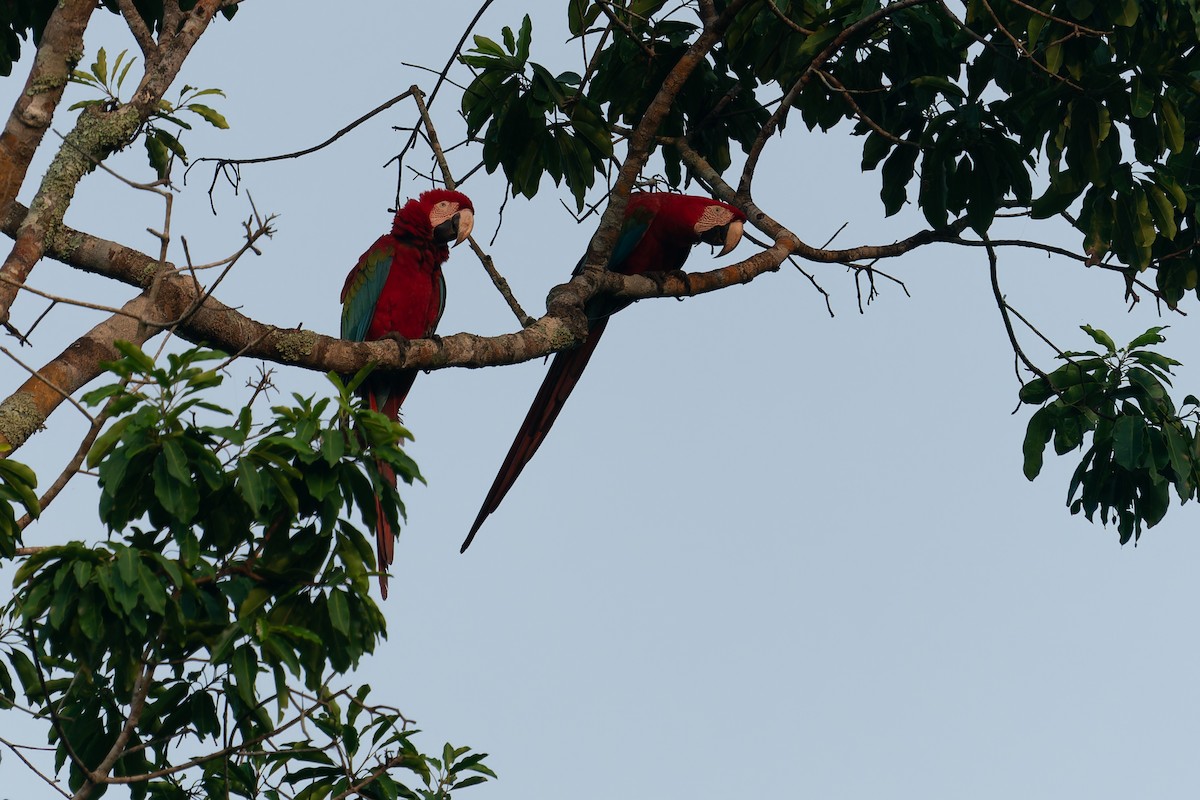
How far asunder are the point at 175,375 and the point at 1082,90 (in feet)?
8.53

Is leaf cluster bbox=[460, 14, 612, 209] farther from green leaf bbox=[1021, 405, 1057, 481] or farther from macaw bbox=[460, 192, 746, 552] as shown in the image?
green leaf bbox=[1021, 405, 1057, 481]

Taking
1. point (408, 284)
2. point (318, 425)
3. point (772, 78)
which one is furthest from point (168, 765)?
point (772, 78)

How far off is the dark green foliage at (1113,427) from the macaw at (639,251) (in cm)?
128

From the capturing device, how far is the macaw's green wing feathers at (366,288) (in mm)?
4449

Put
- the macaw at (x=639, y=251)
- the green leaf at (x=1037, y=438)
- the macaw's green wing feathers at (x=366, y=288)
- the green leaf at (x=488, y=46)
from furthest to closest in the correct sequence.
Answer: the macaw's green wing feathers at (x=366, y=288) → the macaw at (x=639, y=251) → the green leaf at (x=1037, y=438) → the green leaf at (x=488, y=46)

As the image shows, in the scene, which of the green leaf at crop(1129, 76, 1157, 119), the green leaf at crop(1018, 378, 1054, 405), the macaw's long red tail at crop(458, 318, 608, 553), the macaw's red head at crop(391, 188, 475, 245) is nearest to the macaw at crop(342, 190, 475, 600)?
the macaw's red head at crop(391, 188, 475, 245)

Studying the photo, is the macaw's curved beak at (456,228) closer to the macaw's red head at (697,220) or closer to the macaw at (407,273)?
the macaw at (407,273)

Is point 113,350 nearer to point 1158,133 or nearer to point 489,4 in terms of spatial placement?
point 489,4

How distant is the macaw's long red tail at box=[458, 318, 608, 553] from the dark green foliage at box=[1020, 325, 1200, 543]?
60.1 inches

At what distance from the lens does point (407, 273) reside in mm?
4430

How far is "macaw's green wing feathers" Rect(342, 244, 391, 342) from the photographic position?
175 inches

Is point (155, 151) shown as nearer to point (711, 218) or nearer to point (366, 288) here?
point (366, 288)

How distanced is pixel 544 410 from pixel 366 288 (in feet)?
2.58

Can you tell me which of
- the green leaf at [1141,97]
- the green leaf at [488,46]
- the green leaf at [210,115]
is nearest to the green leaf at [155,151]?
the green leaf at [210,115]
